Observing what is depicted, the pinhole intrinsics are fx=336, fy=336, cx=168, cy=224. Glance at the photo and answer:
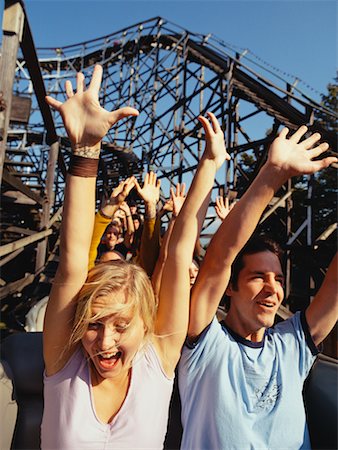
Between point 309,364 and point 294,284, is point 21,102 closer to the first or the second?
point 309,364

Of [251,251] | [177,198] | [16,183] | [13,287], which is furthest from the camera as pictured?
[13,287]

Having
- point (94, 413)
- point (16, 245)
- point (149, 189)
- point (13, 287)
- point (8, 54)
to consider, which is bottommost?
point (13, 287)

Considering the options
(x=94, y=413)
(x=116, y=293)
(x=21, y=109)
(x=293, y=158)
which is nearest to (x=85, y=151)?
(x=116, y=293)

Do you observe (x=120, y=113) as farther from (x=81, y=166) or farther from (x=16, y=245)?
(x=16, y=245)

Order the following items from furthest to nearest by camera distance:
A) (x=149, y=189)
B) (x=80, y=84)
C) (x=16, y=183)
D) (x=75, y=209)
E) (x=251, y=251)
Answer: (x=16, y=183)
(x=149, y=189)
(x=251, y=251)
(x=80, y=84)
(x=75, y=209)

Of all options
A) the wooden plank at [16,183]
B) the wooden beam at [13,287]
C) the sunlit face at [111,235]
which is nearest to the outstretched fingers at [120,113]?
the sunlit face at [111,235]

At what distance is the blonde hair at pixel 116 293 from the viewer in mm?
1121

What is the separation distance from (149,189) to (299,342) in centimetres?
123

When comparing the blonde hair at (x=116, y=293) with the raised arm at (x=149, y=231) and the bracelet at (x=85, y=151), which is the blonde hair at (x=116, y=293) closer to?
the bracelet at (x=85, y=151)

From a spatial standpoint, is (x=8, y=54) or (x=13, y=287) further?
(x=13, y=287)

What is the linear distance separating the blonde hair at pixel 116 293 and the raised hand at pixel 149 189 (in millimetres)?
852

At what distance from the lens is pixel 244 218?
120 cm

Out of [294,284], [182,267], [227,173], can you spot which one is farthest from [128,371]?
[294,284]

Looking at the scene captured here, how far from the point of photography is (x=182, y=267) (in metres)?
1.19
